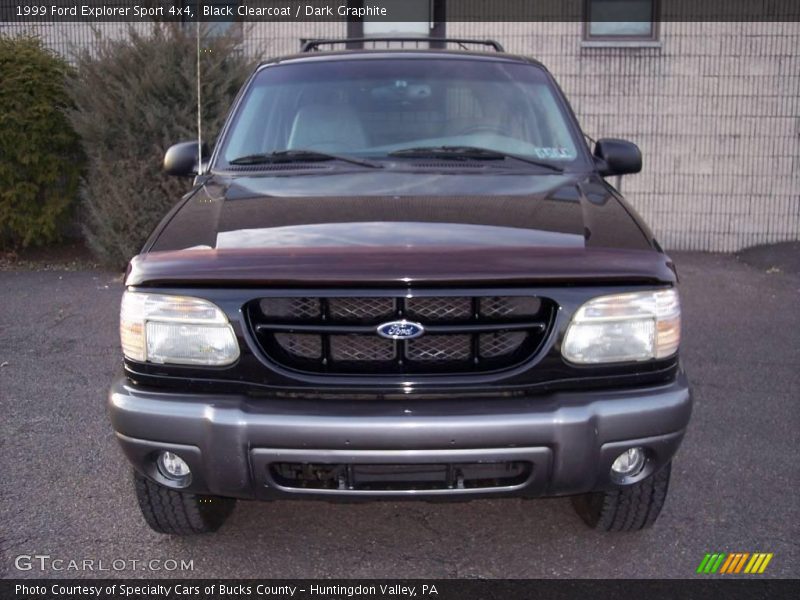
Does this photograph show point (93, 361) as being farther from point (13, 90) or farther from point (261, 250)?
point (13, 90)

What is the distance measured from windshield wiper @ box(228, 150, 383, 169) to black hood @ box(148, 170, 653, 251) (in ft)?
0.47

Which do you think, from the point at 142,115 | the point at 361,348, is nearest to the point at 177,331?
A: the point at 361,348

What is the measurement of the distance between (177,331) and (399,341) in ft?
2.27

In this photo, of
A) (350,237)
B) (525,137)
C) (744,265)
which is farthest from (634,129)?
(350,237)

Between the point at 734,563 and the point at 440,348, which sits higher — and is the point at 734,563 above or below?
below

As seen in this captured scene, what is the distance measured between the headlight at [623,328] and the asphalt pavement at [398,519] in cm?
89

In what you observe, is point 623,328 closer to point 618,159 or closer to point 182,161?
point 618,159

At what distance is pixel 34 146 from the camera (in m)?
8.43

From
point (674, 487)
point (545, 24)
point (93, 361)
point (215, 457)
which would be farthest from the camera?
point (545, 24)

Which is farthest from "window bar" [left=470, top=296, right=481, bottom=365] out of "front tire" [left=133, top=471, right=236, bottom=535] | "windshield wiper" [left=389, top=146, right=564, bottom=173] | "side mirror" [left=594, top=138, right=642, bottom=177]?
"side mirror" [left=594, top=138, right=642, bottom=177]

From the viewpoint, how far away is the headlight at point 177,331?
103 inches

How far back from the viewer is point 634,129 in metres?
9.47

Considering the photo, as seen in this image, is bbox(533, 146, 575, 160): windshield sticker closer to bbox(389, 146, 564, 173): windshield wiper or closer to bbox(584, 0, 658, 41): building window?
bbox(389, 146, 564, 173): windshield wiper

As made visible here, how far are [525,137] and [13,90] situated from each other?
6.42m
